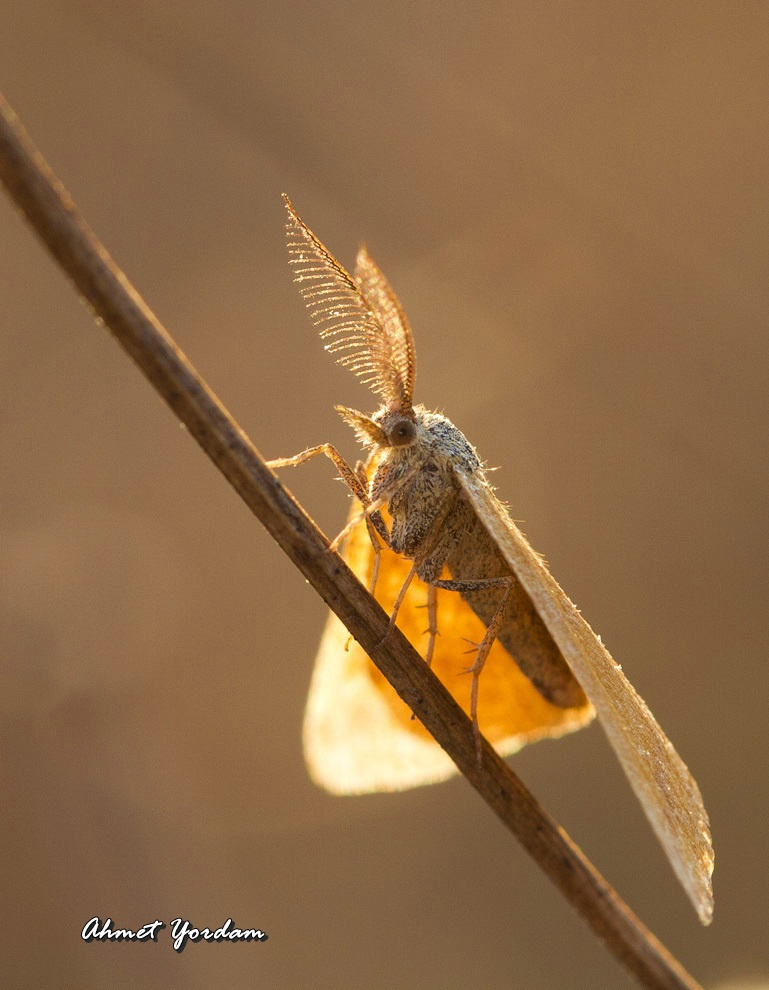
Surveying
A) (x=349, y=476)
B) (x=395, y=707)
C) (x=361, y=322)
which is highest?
(x=361, y=322)

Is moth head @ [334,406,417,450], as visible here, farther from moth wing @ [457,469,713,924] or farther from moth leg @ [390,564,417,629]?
moth leg @ [390,564,417,629]

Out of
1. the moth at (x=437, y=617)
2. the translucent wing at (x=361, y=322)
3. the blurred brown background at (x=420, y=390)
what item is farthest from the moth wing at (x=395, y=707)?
the blurred brown background at (x=420, y=390)

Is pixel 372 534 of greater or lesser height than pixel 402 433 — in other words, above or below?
below

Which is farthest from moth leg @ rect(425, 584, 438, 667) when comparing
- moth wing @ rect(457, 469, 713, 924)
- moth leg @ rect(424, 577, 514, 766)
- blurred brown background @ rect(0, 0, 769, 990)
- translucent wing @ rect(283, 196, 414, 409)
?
blurred brown background @ rect(0, 0, 769, 990)

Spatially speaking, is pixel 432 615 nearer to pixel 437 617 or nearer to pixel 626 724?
pixel 437 617

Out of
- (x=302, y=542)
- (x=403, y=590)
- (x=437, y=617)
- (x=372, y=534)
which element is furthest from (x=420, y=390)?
(x=302, y=542)

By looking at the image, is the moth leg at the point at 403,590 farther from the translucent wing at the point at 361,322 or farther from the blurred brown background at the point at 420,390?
the blurred brown background at the point at 420,390
